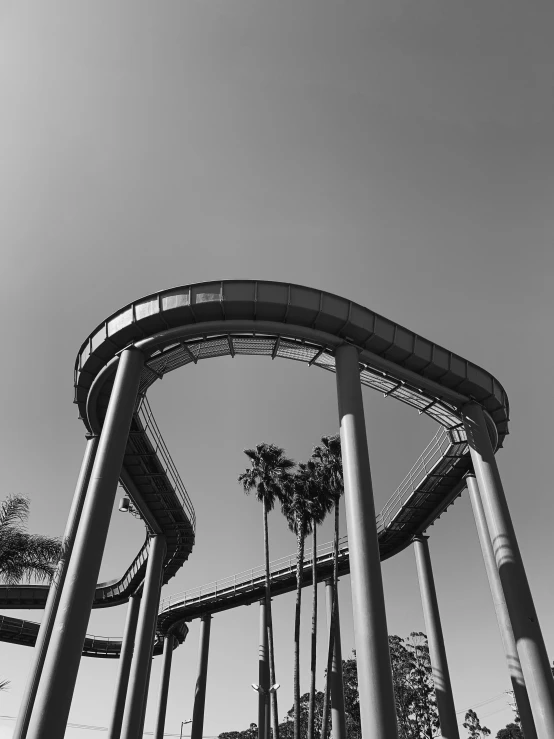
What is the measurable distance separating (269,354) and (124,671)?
25.2m

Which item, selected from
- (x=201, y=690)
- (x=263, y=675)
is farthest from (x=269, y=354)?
(x=201, y=690)

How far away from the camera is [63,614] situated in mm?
13172

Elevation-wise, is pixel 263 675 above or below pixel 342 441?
below

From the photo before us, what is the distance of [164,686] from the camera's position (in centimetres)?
3953

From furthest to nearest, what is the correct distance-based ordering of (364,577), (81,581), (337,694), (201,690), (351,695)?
(351,695), (201,690), (337,694), (364,577), (81,581)

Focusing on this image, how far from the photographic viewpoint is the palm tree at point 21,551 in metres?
15.4

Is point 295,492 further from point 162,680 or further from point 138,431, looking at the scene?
point 162,680

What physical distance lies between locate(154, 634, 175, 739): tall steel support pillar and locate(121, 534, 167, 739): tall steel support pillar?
12.7 m

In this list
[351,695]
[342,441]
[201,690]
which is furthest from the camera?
[351,695]

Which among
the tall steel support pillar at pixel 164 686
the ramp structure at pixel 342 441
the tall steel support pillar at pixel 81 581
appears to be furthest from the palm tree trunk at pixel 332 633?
the tall steel support pillar at pixel 81 581

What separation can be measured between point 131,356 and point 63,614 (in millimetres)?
9154

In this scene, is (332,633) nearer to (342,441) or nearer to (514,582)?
(514,582)

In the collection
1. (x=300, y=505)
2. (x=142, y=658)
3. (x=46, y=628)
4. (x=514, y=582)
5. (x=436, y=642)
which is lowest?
(x=46, y=628)

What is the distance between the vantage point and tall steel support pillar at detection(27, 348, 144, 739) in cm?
1205
